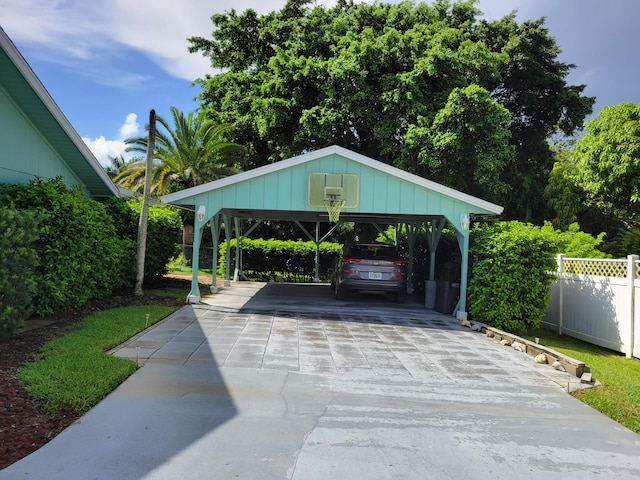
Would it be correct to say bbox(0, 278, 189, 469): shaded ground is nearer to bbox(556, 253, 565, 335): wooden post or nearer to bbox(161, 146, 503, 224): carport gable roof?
bbox(161, 146, 503, 224): carport gable roof

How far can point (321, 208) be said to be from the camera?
444 inches

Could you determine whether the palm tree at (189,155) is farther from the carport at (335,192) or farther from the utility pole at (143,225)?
the carport at (335,192)

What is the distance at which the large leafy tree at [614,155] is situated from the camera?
1630cm

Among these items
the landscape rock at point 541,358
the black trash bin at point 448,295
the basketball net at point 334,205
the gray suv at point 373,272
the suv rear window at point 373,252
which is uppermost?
the basketball net at point 334,205

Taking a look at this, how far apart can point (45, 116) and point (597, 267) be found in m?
11.7

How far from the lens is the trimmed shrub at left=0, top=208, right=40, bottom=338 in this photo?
6049 mm

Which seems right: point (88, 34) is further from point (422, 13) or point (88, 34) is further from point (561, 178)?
point (561, 178)

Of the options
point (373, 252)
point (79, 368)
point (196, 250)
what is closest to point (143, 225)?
point (196, 250)

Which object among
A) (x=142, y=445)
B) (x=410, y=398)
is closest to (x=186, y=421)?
(x=142, y=445)

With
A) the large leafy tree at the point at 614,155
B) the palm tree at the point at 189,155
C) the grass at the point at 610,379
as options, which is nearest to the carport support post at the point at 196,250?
the grass at the point at 610,379

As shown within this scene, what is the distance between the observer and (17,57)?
8203 millimetres

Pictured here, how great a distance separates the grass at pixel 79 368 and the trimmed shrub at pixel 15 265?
22.6 inches

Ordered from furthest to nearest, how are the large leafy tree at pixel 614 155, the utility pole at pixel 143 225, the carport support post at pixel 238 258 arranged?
the carport support post at pixel 238 258
the large leafy tree at pixel 614 155
the utility pole at pixel 143 225

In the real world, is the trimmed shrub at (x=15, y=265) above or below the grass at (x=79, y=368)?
above
